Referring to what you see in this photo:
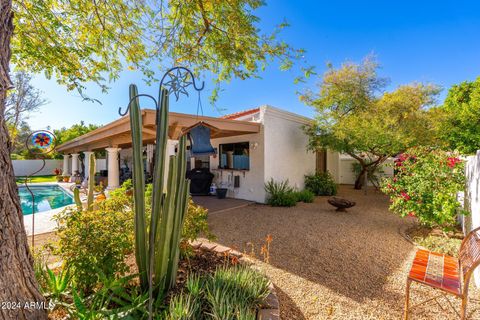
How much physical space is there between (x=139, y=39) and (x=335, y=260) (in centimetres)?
598

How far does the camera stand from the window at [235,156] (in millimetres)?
→ 9756

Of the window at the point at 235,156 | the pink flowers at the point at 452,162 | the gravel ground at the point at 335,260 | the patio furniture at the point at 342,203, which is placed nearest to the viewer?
the gravel ground at the point at 335,260

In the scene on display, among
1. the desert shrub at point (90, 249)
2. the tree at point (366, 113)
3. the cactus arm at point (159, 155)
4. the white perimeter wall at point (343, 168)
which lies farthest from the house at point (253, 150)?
the cactus arm at point (159, 155)

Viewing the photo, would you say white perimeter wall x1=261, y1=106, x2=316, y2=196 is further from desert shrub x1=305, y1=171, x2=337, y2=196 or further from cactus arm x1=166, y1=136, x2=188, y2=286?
cactus arm x1=166, y1=136, x2=188, y2=286

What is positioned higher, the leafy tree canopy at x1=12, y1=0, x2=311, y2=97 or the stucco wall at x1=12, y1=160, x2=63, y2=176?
the leafy tree canopy at x1=12, y1=0, x2=311, y2=97

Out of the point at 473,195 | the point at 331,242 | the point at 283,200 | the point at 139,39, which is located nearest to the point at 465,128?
the point at 283,200

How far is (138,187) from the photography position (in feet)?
7.46

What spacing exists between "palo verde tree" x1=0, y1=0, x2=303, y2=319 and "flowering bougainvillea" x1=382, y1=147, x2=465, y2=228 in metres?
4.09

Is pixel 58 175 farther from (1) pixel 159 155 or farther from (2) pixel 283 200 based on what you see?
(1) pixel 159 155

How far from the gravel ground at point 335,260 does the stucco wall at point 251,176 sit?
1.74 m

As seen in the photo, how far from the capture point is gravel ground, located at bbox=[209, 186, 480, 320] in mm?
2768

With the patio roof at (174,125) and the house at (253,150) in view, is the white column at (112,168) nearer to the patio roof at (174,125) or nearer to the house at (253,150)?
the house at (253,150)

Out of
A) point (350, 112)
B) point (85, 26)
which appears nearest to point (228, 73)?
point (85, 26)

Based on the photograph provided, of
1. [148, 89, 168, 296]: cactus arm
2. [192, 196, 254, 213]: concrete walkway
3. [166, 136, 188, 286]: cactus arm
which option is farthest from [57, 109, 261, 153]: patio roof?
[148, 89, 168, 296]: cactus arm
